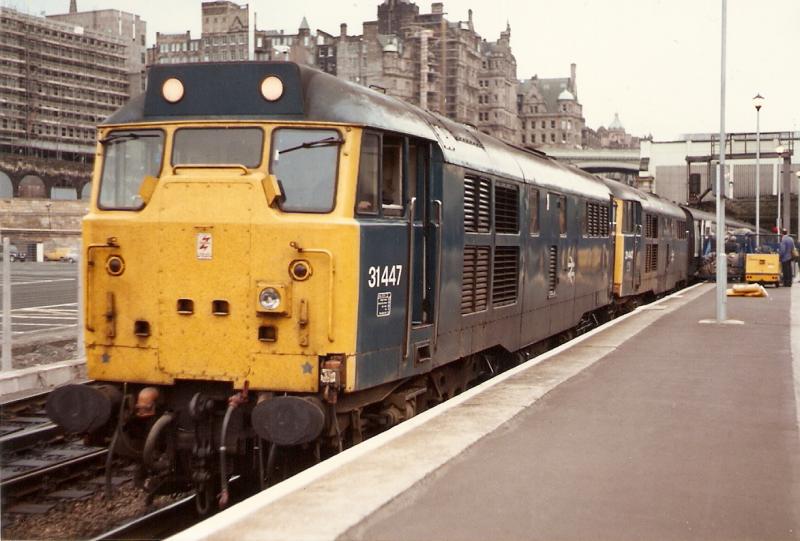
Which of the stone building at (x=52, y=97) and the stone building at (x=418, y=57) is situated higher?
the stone building at (x=418, y=57)

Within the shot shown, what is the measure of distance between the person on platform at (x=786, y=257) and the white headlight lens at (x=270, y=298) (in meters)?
31.0

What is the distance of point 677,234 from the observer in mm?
33500

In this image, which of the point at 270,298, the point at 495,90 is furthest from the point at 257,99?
the point at 495,90

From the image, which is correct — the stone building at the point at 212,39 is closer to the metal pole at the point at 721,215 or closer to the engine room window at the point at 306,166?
the metal pole at the point at 721,215

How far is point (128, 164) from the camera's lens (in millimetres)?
8586

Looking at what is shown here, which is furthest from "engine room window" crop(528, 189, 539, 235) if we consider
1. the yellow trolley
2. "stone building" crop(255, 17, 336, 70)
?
"stone building" crop(255, 17, 336, 70)

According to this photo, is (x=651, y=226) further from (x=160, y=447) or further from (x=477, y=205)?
(x=160, y=447)

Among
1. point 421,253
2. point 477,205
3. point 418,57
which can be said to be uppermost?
point 418,57

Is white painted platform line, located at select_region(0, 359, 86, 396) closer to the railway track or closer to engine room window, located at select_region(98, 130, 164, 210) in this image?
the railway track

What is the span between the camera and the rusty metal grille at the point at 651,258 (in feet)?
84.9

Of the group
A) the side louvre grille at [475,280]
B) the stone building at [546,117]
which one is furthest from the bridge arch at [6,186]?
the side louvre grille at [475,280]

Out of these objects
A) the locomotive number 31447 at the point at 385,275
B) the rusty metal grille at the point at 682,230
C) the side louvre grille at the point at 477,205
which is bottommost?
the locomotive number 31447 at the point at 385,275

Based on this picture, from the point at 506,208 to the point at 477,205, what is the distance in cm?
130

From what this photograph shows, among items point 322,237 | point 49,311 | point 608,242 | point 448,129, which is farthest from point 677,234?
point 322,237
